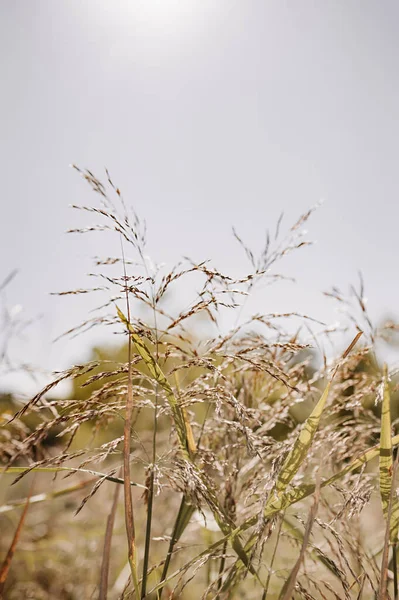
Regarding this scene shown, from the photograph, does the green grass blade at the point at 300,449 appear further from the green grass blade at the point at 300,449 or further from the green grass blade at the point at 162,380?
the green grass blade at the point at 162,380

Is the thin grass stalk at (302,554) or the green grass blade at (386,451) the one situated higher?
the green grass blade at (386,451)

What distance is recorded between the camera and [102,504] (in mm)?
2238

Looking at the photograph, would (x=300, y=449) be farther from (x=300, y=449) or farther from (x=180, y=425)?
(x=180, y=425)

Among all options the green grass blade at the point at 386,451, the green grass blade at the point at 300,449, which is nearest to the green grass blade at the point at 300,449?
the green grass blade at the point at 300,449

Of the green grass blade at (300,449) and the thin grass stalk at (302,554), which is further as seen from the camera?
the green grass blade at (300,449)

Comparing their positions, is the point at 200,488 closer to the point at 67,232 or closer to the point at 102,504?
the point at 67,232

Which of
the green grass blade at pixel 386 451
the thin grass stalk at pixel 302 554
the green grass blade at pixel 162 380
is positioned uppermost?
the green grass blade at pixel 162 380

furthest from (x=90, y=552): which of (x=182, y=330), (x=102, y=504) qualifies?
Result: (x=182, y=330)

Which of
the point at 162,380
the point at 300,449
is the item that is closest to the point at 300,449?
the point at 300,449

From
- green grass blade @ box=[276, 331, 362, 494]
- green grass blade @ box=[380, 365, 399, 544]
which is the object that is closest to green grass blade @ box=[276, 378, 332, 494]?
green grass blade @ box=[276, 331, 362, 494]

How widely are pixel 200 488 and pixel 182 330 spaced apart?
0.40 meters

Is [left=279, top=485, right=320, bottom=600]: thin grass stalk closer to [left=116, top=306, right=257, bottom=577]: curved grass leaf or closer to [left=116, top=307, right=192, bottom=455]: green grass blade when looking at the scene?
[left=116, top=306, right=257, bottom=577]: curved grass leaf

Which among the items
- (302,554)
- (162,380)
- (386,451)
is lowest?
(302,554)

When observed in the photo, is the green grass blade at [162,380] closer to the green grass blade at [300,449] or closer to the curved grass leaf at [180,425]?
the curved grass leaf at [180,425]
